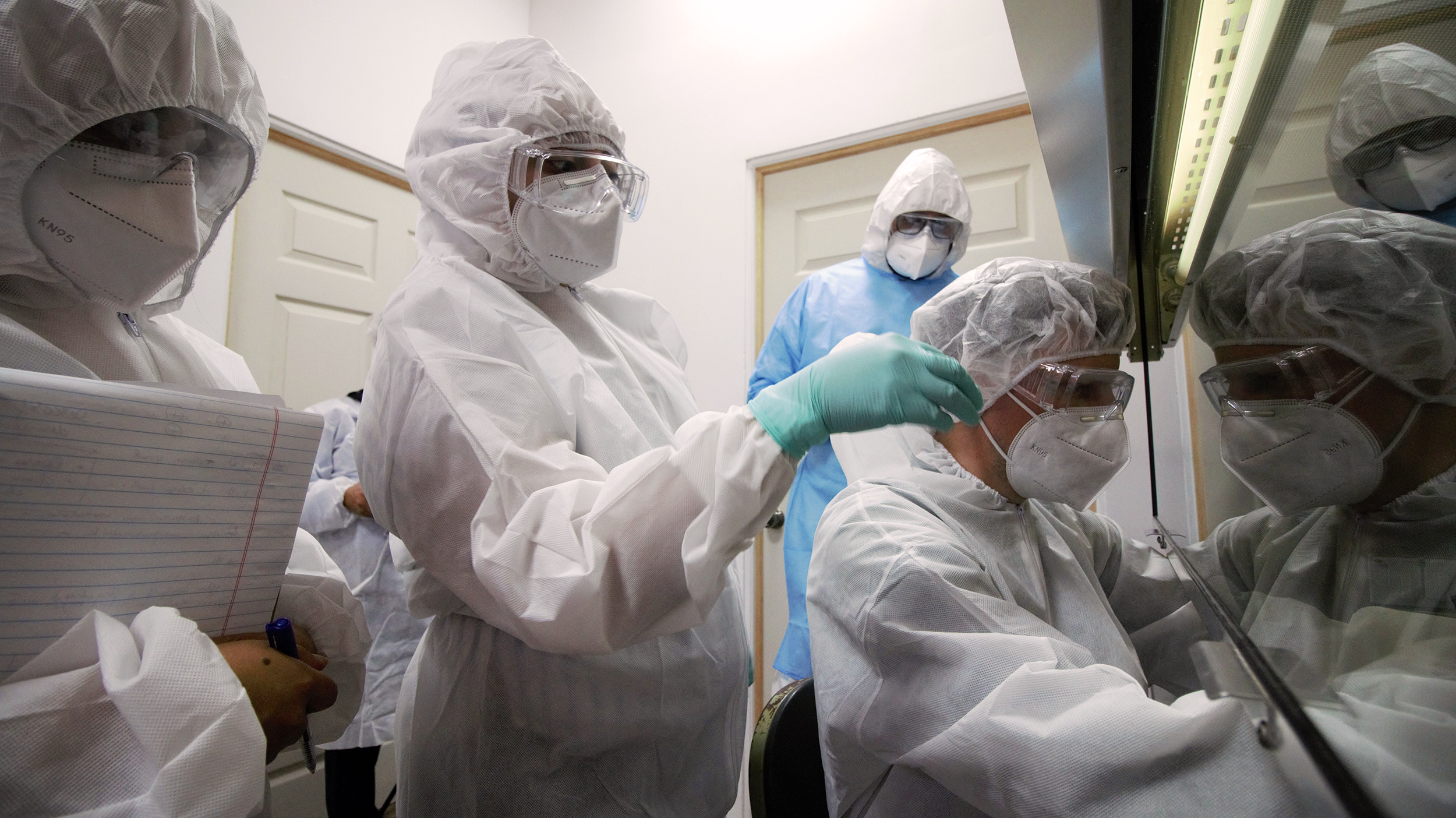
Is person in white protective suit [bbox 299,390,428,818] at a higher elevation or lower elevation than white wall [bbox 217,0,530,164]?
lower

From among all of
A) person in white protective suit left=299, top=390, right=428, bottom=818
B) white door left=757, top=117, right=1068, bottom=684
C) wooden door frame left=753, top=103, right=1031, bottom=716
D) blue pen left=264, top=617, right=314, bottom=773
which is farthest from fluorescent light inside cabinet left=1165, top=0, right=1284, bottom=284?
person in white protective suit left=299, top=390, right=428, bottom=818

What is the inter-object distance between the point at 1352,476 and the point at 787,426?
0.53 m

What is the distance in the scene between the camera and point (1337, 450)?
2.21 feet

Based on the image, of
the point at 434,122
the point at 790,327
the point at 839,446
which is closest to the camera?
the point at 434,122

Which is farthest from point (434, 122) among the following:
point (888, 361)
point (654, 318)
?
point (888, 361)

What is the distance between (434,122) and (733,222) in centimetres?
163

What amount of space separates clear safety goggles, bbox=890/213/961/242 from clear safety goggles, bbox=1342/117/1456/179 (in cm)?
149

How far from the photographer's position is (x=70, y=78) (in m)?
0.72

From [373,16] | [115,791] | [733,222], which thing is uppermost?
[373,16]

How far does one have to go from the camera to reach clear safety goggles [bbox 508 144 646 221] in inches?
41.3

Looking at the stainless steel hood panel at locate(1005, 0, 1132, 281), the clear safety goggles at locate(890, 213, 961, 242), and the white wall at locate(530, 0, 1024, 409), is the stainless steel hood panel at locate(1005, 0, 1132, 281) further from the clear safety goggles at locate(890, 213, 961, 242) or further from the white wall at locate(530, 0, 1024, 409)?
the white wall at locate(530, 0, 1024, 409)

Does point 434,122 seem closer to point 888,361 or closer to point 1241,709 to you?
point 888,361

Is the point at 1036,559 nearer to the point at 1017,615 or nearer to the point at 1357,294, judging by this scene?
the point at 1017,615

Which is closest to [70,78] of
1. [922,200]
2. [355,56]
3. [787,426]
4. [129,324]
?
[129,324]
